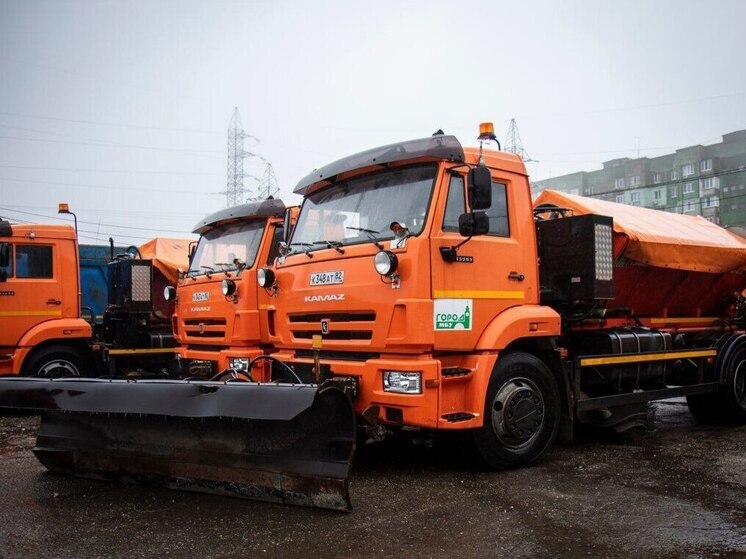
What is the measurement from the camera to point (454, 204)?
18.1 ft

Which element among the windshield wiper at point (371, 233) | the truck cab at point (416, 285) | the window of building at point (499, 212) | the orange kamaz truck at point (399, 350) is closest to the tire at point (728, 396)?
the orange kamaz truck at point (399, 350)

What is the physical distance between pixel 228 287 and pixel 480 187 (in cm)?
404

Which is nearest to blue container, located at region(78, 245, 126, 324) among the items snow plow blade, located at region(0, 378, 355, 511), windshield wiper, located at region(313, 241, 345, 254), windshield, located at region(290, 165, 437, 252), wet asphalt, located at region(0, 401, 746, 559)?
wet asphalt, located at region(0, 401, 746, 559)

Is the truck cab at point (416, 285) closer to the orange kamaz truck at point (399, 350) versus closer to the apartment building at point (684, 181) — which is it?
the orange kamaz truck at point (399, 350)

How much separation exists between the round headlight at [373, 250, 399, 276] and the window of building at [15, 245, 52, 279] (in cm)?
654

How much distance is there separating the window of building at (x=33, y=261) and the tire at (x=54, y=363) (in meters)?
1.09

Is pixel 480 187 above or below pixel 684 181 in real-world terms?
below

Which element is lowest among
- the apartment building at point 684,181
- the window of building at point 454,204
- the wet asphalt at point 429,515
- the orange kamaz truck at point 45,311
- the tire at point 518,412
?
the wet asphalt at point 429,515

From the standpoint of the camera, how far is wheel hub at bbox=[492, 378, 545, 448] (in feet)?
18.6

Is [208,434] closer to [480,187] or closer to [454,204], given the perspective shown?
[454,204]

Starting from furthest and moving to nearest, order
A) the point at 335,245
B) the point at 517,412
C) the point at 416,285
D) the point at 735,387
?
the point at 735,387 < the point at 335,245 < the point at 517,412 < the point at 416,285

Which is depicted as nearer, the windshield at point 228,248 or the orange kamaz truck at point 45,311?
the windshield at point 228,248

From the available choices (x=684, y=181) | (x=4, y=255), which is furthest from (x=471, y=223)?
(x=684, y=181)

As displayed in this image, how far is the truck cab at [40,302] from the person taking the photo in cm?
947
